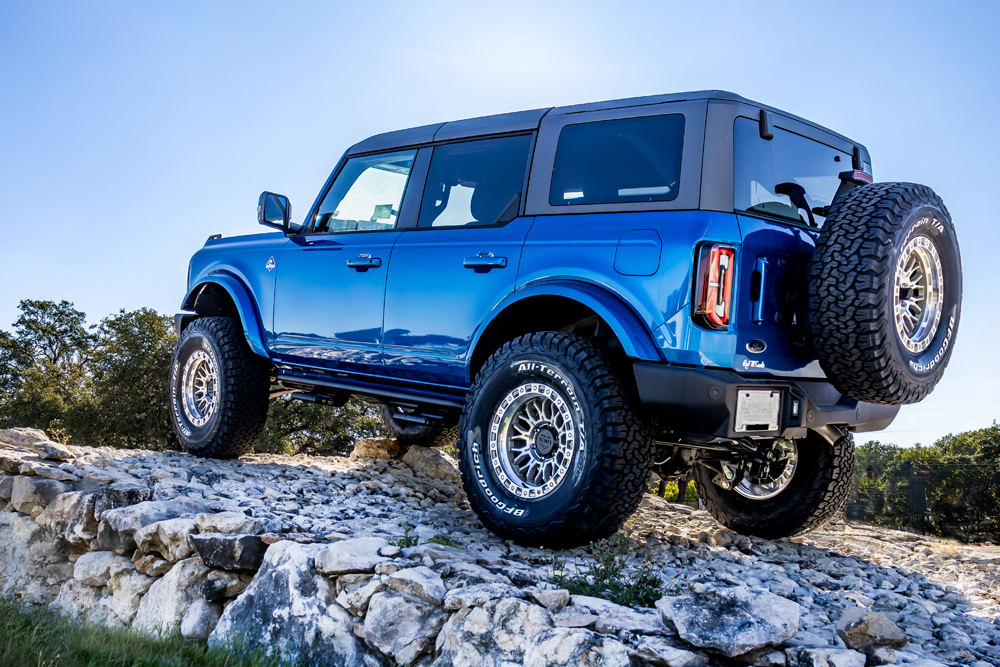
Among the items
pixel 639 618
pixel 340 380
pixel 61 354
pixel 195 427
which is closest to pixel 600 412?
pixel 639 618

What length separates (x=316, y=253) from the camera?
6.07 metres

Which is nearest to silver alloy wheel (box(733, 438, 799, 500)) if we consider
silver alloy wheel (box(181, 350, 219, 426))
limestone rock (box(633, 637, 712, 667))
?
limestone rock (box(633, 637, 712, 667))

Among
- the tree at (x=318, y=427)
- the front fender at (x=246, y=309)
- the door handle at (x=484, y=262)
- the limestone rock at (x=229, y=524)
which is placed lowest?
the tree at (x=318, y=427)

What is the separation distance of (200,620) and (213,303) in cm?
357

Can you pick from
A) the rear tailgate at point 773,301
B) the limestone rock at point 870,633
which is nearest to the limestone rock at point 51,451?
the rear tailgate at point 773,301

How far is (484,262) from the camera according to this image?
4785mm

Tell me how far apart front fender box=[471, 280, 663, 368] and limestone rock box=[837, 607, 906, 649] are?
1415 mm

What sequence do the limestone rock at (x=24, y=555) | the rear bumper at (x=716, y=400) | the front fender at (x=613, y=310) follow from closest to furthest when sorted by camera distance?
1. the rear bumper at (x=716, y=400)
2. the front fender at (x=613, y=310)
3. the limestone rock at (x=24, y=555)

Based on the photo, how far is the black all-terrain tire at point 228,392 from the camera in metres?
6.76

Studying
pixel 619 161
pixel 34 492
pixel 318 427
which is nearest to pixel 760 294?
pixel 619 161

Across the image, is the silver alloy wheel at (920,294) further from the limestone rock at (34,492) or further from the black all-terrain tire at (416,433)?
the limestone rock at (34,492)

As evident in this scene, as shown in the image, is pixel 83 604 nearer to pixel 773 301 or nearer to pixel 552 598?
pixel 552 598

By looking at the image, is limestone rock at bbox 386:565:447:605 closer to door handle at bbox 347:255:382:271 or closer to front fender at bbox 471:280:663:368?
front fender at bbox 471:280:663:368

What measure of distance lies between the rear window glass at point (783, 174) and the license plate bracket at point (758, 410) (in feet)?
3.03
